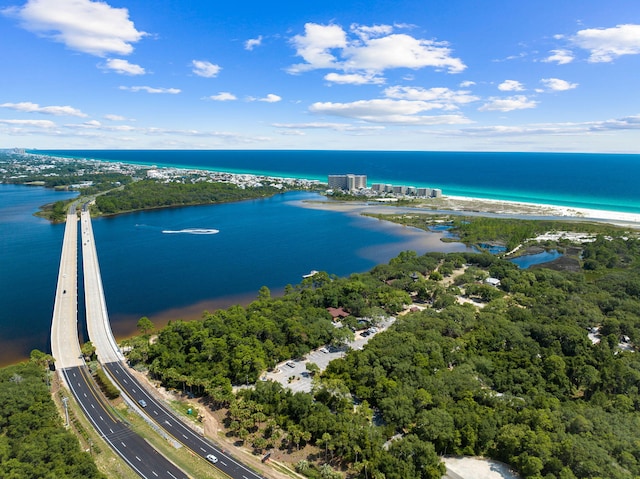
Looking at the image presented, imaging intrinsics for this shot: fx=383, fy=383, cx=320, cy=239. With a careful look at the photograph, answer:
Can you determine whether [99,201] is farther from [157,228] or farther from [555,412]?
[555,412]

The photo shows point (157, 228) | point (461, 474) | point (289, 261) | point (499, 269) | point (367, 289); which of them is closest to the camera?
point (461, 474)

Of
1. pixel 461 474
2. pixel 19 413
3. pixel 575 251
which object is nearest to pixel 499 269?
pixel 575 251

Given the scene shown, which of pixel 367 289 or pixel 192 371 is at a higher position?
pixel 367 289

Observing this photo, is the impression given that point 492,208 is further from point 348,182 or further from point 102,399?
point 102,399

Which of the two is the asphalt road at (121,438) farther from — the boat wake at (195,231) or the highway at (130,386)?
the boat wake at (195,231)

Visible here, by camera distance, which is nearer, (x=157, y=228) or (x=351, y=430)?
(x=351, y=430)

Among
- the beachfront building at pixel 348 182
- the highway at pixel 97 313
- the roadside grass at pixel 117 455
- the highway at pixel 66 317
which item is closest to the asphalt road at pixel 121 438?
the roadside grass at pixel 117 455
